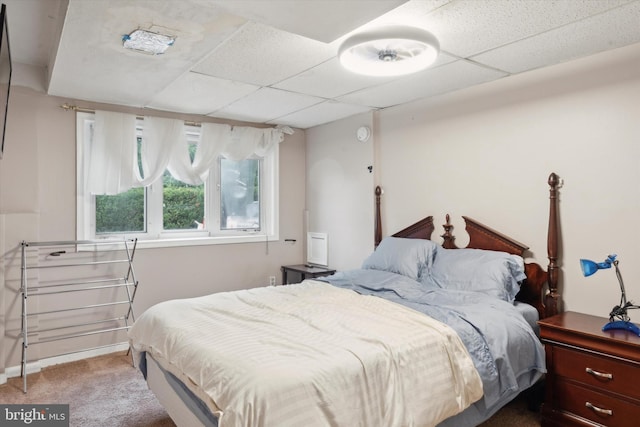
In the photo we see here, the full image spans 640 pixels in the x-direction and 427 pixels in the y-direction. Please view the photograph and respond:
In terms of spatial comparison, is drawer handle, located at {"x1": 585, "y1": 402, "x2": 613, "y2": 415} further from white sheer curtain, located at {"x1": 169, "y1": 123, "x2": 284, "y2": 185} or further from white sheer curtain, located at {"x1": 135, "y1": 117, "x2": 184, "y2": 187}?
white sheer curtain, located at {"x1": 135, "y1": 117, "x2": 184, "y2": 187}

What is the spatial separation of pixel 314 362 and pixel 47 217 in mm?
2944

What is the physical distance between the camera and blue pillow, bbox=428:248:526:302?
2672 mm

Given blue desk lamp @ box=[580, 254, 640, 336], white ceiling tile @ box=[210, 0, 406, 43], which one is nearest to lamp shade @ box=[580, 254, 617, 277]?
blue desk lamp @ box=[580, 254, 640, 336]

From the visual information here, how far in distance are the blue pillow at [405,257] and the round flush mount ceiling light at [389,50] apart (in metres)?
1.49

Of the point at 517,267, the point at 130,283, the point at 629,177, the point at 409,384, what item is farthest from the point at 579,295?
the point at 130,283

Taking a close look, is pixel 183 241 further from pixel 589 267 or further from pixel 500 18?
pixel 589 267

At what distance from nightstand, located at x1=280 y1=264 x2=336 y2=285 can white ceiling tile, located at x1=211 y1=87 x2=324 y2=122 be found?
1.70 m

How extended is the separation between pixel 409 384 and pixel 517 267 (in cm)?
142

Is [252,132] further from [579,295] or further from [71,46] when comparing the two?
[579,295]

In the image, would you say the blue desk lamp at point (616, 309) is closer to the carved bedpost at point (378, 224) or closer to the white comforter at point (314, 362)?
the white comforter at point (314, 362)

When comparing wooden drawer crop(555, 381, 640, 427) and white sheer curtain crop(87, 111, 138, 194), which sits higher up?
white sheer curtain crop(87, 111, 138, 194)

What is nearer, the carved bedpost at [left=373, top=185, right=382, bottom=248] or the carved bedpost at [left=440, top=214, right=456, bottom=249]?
the carved bedpost at [left=440, top=214, right=456, bottom=249]

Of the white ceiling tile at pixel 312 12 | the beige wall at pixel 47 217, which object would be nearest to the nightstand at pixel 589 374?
the white ceiling tile at pixel 312 12

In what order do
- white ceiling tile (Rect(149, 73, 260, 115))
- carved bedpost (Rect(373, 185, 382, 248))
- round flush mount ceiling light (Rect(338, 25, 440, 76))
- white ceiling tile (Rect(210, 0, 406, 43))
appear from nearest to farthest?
white ceiling tile (Rect(210, 0, 406, 43))
round flush mount ceiling light (Rect(338, 25, 440, 76))
white ceiling tile (Rect(149, 73, 260, 115))
carved bedpost (Rect(373, 185, 382, 248))
